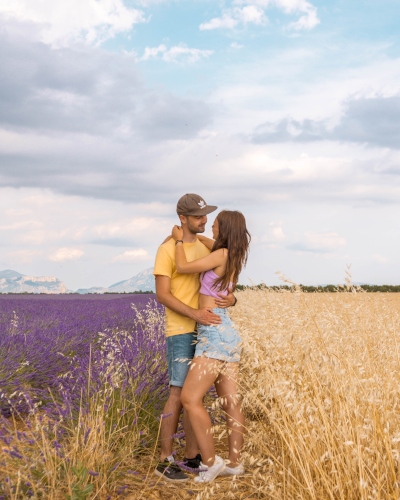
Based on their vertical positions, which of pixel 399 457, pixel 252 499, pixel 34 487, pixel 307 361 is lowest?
pixel 252 499

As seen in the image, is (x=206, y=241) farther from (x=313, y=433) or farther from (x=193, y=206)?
(x=313, y=433)

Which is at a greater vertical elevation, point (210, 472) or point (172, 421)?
point (172, 421)

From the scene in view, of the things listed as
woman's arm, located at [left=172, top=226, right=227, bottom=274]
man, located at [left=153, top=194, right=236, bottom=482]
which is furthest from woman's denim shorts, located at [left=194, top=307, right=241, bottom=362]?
woman's arm, located at [left=172, top=226, right=227, bottom=274]

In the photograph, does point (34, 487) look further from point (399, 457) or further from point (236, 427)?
point (399, 457)

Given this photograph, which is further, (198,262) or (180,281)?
(180,281)

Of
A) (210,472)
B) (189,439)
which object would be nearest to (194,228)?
(189,439)

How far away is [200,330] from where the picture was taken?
9.45ft

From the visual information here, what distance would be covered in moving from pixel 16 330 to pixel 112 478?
3.98 m

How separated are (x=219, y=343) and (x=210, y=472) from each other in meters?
0.88

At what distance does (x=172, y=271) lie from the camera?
3.10m

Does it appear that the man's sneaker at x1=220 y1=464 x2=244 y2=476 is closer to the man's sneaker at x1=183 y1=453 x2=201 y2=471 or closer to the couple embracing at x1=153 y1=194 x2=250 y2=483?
the couple embracing at x1=153 y1=194 x2=250 y2=483

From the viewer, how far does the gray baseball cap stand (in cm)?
295

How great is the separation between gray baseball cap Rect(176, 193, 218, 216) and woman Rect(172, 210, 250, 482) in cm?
12

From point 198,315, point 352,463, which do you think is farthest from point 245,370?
point 352,463
